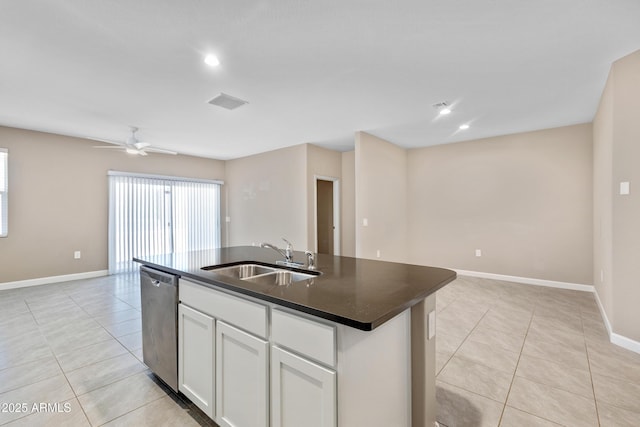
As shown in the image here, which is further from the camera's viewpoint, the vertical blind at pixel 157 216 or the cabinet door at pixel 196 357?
the vertical blind at pixel 157 216

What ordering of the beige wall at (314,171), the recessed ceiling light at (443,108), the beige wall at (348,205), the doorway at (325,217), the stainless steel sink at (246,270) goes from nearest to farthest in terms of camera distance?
the stainless steel sink at (246,270)
the recessed ceiling light at (443,108)
the beige wall at (314,171)
the beige wall at (348,205)
the doorway at (325,217)

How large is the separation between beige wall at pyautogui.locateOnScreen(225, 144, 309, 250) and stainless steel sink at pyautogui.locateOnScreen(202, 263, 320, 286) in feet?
10.5

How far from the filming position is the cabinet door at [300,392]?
1.05 meters

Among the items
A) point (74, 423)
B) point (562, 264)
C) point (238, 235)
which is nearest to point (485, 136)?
point (562, 264)

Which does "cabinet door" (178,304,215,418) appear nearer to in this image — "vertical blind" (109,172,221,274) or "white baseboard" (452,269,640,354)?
"white baseboard" (452,269,640,354)

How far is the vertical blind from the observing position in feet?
18.0

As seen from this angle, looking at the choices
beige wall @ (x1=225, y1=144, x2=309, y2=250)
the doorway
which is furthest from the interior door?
beige wall @ (x1=225, y1=144, x2=309, y2=250)

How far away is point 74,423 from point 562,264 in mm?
5924

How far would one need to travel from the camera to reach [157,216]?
6027 mm

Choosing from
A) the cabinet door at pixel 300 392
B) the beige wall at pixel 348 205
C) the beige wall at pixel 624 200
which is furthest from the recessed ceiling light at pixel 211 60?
the beige wall at pixel 348 205

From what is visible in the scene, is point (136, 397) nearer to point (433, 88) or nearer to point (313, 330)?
point (313, 330)

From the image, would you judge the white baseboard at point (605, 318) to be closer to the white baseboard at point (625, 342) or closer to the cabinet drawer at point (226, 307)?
the white baseboard at point (625, 342)

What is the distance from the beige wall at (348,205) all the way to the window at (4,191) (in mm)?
5562

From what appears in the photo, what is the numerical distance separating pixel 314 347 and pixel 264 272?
1059 mm
